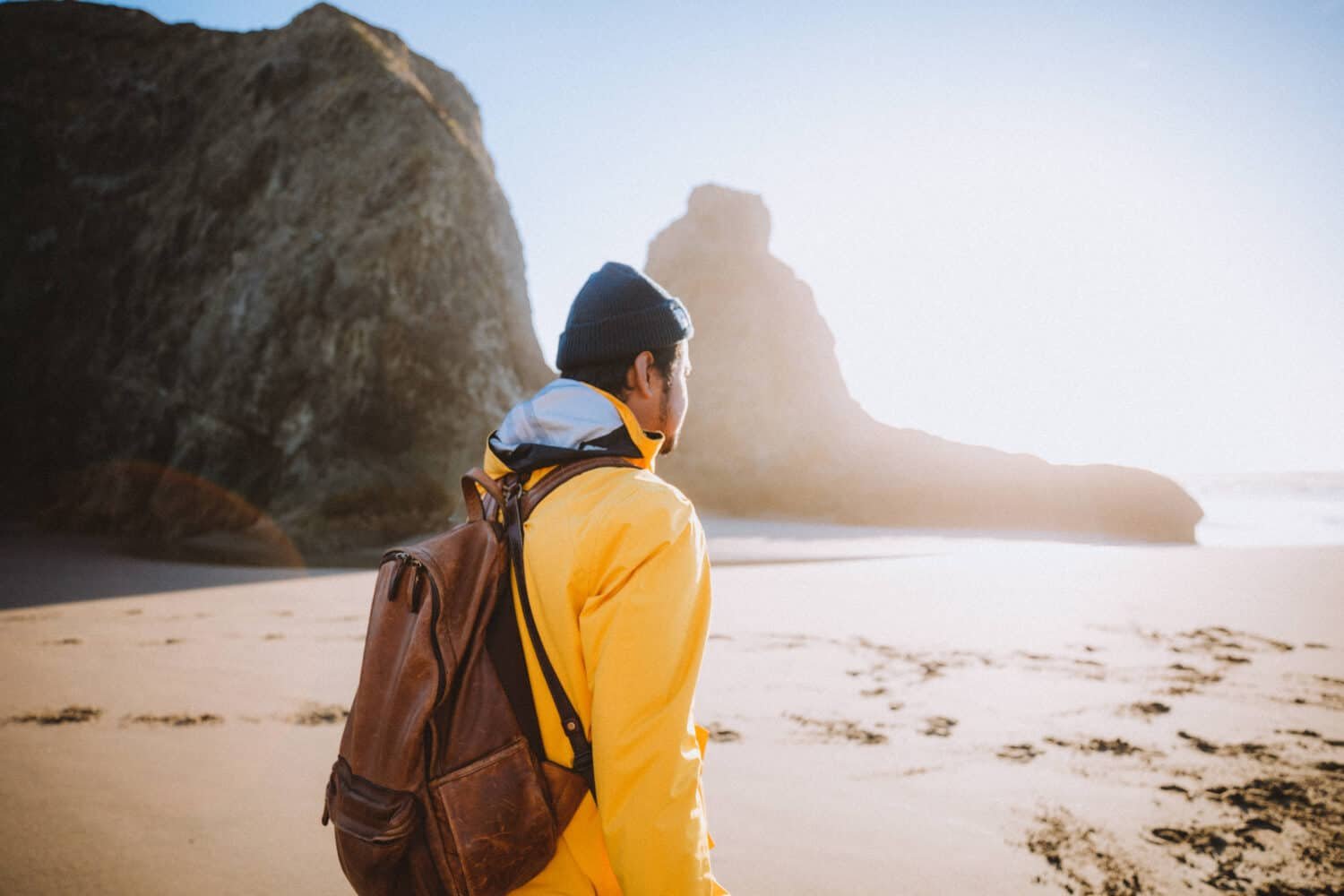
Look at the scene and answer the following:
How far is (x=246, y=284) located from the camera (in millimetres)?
11547

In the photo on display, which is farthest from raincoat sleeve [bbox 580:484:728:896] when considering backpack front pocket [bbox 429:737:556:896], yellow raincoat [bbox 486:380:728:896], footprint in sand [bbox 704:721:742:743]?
footprint in sand [bbox 704:721:742:743]

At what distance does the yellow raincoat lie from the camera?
922mm

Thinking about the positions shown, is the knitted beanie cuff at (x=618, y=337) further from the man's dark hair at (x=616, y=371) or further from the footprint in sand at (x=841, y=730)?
the footprint in sand at (x=841, y=730)

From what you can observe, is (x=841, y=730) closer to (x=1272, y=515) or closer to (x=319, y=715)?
(x=319, y=715)

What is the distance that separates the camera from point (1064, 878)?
2.17 meters

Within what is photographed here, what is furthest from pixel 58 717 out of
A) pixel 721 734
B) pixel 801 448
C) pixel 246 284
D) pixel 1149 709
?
pixel 801 448

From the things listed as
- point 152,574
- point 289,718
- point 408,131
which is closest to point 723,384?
point 408,131

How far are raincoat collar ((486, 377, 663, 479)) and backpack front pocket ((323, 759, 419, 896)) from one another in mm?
540

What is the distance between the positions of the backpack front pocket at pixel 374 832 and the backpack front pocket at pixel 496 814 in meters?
0.05

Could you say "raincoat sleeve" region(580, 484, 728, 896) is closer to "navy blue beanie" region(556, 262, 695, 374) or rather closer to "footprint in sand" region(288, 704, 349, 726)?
"navy blue beanie" region(556, 262, 695, 374)

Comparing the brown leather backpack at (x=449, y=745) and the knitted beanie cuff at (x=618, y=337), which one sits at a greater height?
the knitted beanie cuff at (x=618, y=337)

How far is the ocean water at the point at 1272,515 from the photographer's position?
14820 mm

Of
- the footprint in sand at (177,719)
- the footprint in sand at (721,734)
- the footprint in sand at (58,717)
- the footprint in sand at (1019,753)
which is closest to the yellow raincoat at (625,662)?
the footprint in sand at (721,734)

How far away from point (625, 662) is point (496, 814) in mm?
306
